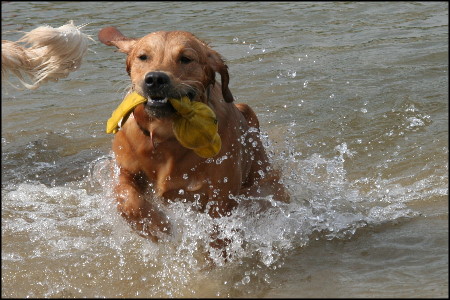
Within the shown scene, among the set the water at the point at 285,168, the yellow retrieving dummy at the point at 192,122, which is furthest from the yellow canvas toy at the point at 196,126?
the water at the point at 285,168

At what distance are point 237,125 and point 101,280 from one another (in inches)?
55.8

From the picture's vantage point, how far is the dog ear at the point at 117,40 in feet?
16.9

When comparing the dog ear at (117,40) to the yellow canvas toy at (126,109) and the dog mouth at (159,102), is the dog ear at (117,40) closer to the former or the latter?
the yellow canvas toy at (126,109)

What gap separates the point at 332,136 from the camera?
735 centimetres

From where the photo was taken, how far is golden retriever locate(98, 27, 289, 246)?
4637mm

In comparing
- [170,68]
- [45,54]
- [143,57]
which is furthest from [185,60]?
[45,54]

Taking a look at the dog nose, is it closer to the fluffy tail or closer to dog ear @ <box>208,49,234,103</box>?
dog ear @ <box>208,49,234,103</box>

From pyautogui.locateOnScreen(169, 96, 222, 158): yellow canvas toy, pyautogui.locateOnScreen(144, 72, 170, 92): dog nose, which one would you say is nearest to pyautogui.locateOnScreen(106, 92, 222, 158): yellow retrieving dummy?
pyautogui.locateOnScreen(169, 96, 222, 158): yellow canvas toy

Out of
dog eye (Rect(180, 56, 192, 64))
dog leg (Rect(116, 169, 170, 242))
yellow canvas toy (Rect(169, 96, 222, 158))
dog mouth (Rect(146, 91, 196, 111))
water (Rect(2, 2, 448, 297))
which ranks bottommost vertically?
water (Rect(2, 2, 448, 297))

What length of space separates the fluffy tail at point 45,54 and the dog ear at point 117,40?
1.26 meters

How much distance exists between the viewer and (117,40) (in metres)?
5.28

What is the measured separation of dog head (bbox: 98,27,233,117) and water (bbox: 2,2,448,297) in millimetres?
423

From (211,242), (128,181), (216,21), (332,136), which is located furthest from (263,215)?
(216,21)

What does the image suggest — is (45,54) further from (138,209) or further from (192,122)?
(192,122)
